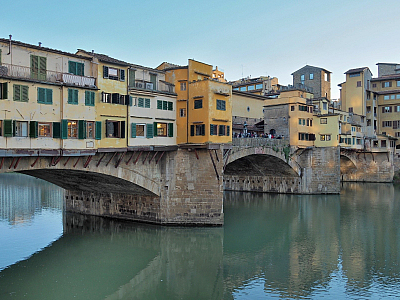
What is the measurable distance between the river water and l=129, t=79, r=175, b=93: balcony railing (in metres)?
10.2

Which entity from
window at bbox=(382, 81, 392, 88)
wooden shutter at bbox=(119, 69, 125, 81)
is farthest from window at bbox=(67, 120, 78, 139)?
window at bbox=(382, 81, 392, 88)

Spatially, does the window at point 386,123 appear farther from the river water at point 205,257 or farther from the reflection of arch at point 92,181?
the reflection of arch at point 92,181

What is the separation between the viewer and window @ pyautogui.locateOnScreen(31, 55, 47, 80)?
20.3 m

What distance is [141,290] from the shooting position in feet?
59.7

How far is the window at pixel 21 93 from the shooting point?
63.1ft

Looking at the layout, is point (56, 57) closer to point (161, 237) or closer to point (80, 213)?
point (161, 237)

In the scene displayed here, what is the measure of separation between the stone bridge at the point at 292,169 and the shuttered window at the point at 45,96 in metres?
27.9

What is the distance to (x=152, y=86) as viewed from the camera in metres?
27.2

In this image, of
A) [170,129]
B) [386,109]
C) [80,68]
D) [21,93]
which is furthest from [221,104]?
[386,109]

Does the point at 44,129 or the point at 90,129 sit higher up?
the point at 90,129

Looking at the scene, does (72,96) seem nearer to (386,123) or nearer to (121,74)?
(121,74)

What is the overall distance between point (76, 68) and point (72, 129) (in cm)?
377

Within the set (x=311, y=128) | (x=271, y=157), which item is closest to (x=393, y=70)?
(x=311, y=128)

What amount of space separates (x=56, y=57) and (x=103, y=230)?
13.5 meters
